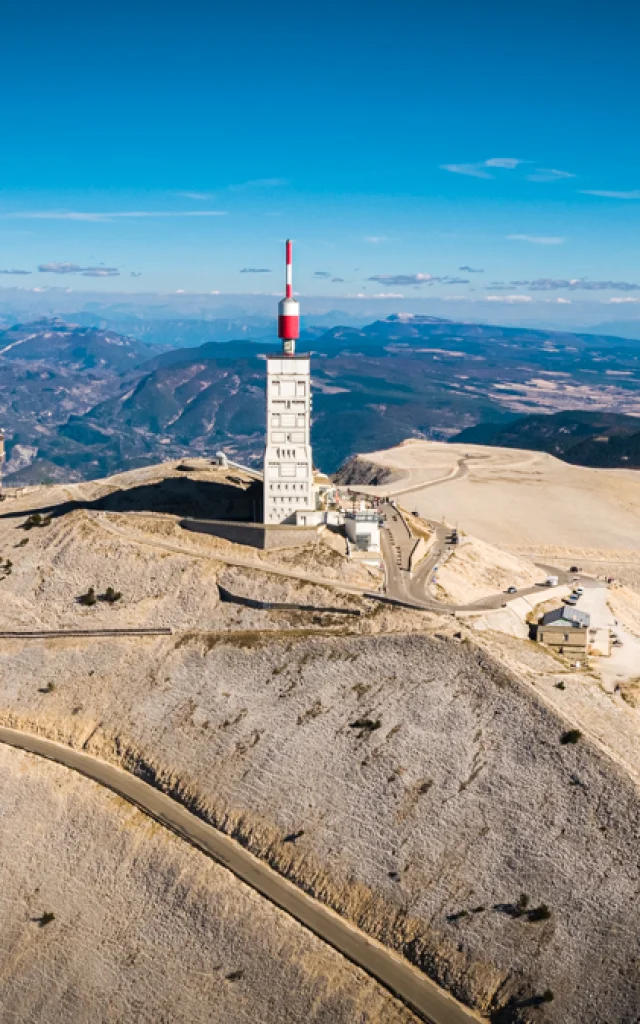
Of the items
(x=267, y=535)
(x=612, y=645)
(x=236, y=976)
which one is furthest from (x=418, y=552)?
(x=236, y=976)

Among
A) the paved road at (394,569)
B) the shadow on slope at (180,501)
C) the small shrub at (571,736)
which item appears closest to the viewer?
the small shrub at (571,736)

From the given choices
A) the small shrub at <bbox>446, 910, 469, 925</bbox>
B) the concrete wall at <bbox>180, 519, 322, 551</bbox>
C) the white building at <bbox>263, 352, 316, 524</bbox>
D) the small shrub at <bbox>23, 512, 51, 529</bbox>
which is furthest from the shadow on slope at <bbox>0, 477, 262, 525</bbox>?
the small shrub at <bbox>446, 910, 469, 925</bbox>

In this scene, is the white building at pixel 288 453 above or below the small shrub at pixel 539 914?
above

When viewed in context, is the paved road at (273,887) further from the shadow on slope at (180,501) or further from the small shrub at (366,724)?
the shadow on slope at (180,501)

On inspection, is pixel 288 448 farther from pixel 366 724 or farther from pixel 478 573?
pixel 366 724

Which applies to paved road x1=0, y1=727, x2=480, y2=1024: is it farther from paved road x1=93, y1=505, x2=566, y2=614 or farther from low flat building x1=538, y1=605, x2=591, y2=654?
low flat building x1=538, y1=605, x2=591, y2=654

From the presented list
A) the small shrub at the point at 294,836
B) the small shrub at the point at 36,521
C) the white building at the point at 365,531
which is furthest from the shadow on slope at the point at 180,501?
the small shrub at the point at 294,836
